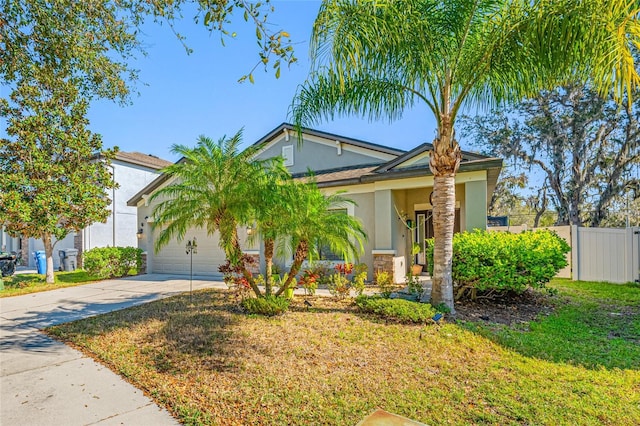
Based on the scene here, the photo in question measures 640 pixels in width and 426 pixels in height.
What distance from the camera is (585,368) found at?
4.66 m

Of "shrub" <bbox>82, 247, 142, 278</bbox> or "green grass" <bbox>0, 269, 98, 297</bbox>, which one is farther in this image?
"shrub" <bbox>82, 247, 142, 278</bbox>

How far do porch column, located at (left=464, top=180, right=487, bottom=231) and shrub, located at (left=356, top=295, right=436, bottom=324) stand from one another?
4095mm

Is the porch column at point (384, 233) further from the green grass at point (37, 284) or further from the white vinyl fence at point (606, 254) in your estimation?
the green grass at point (37, 284)

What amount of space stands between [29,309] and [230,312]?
602cm

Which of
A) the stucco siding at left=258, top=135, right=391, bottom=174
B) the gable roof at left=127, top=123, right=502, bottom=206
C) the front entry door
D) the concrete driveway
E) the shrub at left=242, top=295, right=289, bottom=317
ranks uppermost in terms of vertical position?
the stucco siding at left=258, top=135, right=391, bottom=174

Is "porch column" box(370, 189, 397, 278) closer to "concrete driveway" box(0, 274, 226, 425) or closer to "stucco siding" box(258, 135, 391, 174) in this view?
"stucco siding" box(258, 135, 391, 174)

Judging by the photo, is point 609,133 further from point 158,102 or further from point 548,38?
point 158,102

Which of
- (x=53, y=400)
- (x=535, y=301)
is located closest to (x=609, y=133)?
(x=535, y=301)

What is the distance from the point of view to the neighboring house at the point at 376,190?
33.3 ft

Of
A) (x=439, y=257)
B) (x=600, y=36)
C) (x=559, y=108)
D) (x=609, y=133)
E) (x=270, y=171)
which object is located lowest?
(x=439, y=257)

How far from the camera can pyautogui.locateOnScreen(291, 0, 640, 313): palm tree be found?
5.29m

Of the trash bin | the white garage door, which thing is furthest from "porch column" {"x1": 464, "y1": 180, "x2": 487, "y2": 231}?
the trash bin

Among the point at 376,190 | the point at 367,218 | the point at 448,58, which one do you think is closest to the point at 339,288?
the point at 367,218

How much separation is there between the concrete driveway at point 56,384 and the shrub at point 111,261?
18.6 feet
